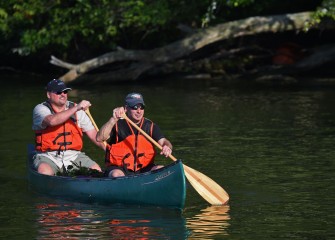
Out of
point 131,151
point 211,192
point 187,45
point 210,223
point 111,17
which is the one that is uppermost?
point 111,17

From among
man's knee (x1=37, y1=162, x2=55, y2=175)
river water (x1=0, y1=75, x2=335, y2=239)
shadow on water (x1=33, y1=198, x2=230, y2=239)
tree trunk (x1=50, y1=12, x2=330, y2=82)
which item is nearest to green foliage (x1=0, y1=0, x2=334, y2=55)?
tree trunk (x1=50, y1=12, x2=330, y2=82)

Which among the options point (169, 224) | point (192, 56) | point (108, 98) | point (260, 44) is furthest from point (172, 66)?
point (169, 224)

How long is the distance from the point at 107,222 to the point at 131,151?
4.24 ft

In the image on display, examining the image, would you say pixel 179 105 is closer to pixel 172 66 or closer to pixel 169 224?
pixel 172 66

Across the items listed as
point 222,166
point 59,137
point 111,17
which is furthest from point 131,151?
point 111,17

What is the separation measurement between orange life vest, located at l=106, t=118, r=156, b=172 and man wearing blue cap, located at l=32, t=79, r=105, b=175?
A: 23.6 inches

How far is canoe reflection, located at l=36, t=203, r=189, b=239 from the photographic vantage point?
1055 centimetres

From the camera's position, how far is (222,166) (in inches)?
582

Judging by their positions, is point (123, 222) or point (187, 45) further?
point (187, 45)

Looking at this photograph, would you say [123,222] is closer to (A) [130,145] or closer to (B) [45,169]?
(A) [130,145]

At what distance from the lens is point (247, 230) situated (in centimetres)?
1077

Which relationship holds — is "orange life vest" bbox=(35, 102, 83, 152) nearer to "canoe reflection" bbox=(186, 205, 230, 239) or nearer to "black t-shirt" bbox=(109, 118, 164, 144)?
"black t-shirt" bbox=(109, 118, 164, 144)

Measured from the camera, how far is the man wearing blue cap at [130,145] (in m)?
12.2

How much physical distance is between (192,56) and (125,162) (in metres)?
17.4
